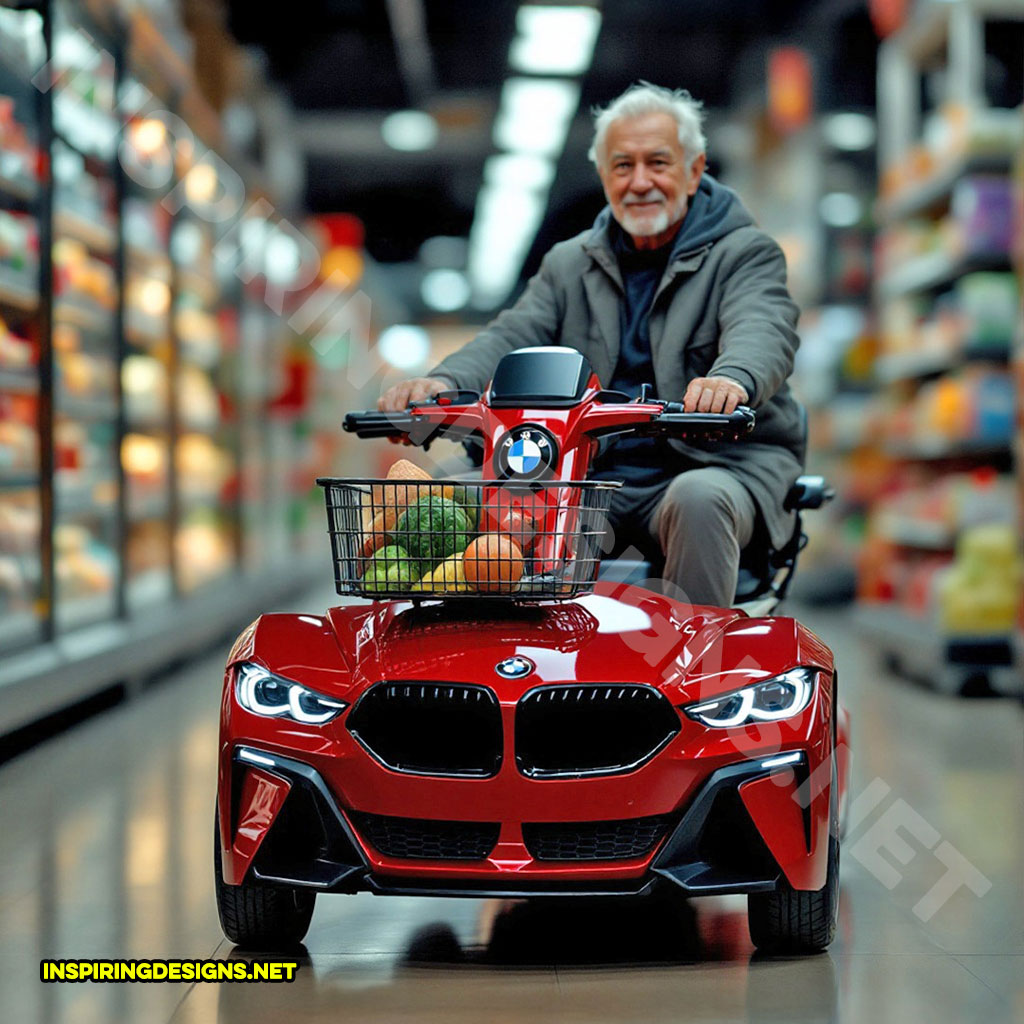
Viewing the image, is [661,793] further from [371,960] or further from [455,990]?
[371,960]

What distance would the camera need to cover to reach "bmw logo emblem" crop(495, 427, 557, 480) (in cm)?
263

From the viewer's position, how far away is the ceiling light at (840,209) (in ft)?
36.0

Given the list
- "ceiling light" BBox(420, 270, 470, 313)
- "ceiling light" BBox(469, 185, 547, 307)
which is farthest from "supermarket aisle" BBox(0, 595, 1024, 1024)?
"ceiling light" BBox(420, 270, 470, 313)

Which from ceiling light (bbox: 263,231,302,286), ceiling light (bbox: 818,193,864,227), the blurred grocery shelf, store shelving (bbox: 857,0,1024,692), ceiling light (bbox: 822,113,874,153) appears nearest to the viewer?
the blurred grocery shelf

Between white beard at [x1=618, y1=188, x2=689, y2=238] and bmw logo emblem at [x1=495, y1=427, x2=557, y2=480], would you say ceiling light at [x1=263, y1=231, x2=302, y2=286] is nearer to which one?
white beard at [x1=618, y1=188, x2=689, y2=238]

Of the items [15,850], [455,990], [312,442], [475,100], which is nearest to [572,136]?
[475,100]

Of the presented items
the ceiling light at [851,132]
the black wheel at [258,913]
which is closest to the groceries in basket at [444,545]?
the black wheel at [258,913]

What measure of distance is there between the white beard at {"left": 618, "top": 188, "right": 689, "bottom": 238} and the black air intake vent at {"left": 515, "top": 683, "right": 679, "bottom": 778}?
1.18 meters

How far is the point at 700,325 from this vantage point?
315cm

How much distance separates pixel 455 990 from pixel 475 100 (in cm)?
1205

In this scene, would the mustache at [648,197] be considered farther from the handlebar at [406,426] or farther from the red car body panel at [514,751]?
the red car body panel at [514,751]

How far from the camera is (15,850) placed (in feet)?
11.3

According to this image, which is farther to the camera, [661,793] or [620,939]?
[620,939]

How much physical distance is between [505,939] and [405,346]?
83.6ft
